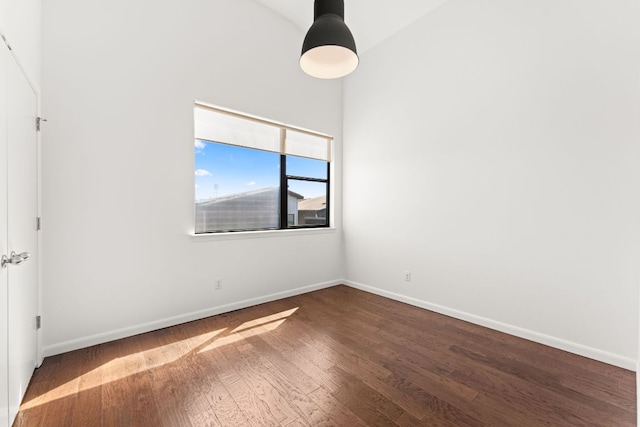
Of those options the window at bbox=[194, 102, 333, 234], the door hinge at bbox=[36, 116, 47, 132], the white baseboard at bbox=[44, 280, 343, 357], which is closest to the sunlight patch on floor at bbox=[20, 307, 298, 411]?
the white baseboard at bbox=[44, 280, 343, 357]

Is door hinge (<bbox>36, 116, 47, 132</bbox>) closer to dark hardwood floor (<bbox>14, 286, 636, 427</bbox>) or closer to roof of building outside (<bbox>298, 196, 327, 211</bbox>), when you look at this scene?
dark hardwood floor (<bbox>14, 286, 636, 427</bbox>)

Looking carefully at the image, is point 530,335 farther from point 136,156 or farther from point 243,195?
point 136,156

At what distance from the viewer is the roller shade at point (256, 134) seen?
3.30m

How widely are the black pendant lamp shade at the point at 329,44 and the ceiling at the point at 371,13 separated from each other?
5.71ft

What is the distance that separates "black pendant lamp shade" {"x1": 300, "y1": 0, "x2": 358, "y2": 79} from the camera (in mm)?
1979

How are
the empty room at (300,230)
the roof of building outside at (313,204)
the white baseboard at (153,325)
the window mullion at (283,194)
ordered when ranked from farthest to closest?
the roof of building outside at (313,204) → the window mullion at (283,194) → the white baseboard at (153,325) → the empty room at (300,230)

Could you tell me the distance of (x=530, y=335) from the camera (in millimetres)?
2707

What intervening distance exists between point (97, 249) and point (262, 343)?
1.75 metres

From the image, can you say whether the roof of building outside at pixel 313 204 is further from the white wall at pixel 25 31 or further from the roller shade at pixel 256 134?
the white wall at pixel 25 31

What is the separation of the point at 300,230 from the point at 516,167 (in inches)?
107

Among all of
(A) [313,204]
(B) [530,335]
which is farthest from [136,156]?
(B) [530,335]

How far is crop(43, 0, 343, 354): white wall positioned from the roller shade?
164 millimetres

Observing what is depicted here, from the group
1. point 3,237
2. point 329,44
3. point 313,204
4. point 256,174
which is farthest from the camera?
point 313,204

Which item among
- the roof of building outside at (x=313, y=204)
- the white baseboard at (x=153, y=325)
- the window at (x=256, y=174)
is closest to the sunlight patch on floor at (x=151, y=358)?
the white baseboard at (x=153, y=325)
